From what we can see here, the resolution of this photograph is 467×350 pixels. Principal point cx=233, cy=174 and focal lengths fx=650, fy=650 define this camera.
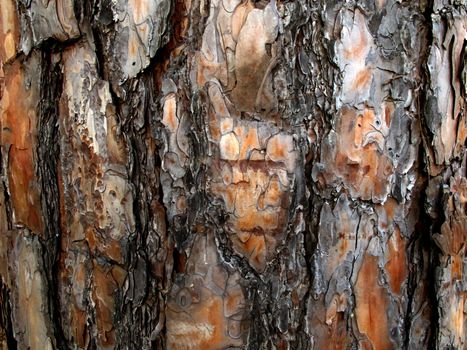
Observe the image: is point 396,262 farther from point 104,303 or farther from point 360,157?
point 104,303

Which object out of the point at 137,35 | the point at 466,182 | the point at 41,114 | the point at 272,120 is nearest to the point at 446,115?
the point at 466,182

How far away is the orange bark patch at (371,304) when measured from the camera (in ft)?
2.77

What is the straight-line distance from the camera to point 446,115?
0.85 metres

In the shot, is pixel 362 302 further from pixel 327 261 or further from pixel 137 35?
pixel 137 35

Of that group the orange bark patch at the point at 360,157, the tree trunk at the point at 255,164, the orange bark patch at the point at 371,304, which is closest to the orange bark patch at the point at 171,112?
the tree trunk at the point at 255,164

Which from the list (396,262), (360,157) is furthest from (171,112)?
(396,262)

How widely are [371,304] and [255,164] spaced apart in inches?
9.5

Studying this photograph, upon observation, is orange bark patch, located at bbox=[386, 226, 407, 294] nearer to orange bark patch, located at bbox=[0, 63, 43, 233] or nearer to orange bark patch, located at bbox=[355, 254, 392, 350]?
orange bark patch, located at bbox=[355, 254, 392, 350]

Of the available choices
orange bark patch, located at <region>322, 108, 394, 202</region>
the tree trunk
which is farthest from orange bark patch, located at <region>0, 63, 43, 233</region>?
orange bark patch, located at <region>322, 108, 394, 202</region>

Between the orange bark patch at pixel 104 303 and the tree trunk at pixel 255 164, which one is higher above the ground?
the tree trunk at pixel 255 164

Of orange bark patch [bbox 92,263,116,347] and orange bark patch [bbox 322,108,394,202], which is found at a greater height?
orange bark patch [bbox 322,108,394,202]

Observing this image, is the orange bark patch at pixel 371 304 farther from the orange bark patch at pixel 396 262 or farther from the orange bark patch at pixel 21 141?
the orange bark patch at pixel 21 141

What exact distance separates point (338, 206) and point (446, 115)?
190 millimetres

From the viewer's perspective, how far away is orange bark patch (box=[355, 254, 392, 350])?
845mm
